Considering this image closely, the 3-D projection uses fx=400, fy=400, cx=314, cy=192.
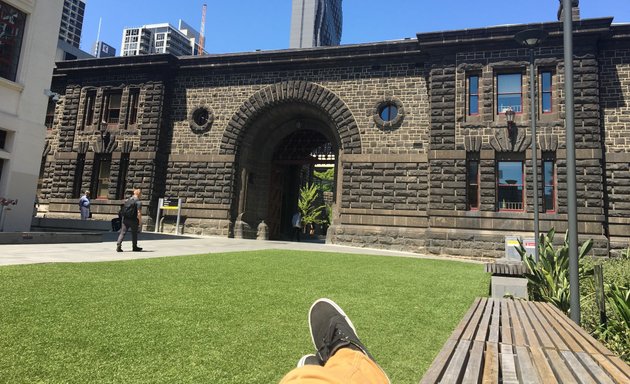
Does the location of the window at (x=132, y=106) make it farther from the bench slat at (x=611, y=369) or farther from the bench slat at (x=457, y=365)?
the bench slat at (x=611, y=369)

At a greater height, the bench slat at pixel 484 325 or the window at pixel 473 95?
the window at pixel 473 95

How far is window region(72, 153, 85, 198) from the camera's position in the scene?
66.9 feet

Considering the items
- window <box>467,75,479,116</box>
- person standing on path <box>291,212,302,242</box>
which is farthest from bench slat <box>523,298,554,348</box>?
person standing on path <box>291,212,302,242</box>

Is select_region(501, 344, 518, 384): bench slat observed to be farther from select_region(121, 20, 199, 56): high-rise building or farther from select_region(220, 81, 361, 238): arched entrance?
select_region(121, 20, 199, 56): high-rise building

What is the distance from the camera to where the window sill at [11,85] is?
37.8ft

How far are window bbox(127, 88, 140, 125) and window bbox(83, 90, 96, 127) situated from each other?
7.75 ft

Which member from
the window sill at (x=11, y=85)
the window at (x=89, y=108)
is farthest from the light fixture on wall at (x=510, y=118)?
the window at (x=89, y=108)

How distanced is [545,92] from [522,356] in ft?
51.7

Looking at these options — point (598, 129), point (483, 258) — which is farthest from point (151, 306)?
point (598, 129)

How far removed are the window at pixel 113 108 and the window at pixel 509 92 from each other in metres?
18.1

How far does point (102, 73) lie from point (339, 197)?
1428cm

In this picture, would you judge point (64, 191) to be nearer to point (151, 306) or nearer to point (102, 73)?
point (102, 73)

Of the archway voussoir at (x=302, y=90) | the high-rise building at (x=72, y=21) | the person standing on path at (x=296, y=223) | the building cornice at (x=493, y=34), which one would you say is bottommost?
the person standing on path at (x=296, y=223)

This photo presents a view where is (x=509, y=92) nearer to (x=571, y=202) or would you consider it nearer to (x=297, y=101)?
(x=297, y=101)
